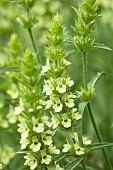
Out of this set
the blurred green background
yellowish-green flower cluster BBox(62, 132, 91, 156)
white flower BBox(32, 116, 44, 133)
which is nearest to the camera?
white flower BBox(32, 116, 44, 133)

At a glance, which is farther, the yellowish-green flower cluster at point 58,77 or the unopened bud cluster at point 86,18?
the unopened bud cluster at point 86,18

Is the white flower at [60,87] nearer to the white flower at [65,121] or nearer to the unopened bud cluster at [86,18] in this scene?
the white flower at [65,121]

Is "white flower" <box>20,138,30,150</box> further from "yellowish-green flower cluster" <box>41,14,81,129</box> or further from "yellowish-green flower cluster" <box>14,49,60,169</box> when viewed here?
"yellowish-green flower cluster" <box>41,14,81,129</box>

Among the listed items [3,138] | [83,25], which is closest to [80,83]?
[3,138]

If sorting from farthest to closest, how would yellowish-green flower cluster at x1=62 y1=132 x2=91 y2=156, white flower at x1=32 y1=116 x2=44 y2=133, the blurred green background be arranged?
the blurred green background
yellowish-green flower cluster at x1=62 y1=132 x2=91 y2=156
white flower at x1=32 y1=116 x2=44 y2=133

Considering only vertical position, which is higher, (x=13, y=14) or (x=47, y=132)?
(x=13, y=14)

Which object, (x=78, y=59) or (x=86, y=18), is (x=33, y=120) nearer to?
(x=86, y=18)

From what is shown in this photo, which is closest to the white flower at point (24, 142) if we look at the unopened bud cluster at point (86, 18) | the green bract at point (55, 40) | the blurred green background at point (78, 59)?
the green bract at point (55, 40)

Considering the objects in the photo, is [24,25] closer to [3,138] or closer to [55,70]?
[55,70]

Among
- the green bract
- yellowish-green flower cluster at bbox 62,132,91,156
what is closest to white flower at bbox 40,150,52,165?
yellowish-green flower cluster at bbox 62,132,91,156
